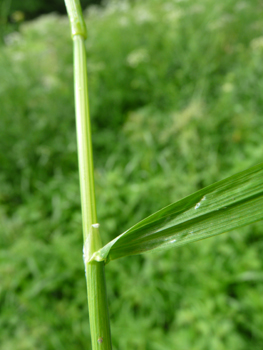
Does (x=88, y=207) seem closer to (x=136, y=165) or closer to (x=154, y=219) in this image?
(x=154, y=219)

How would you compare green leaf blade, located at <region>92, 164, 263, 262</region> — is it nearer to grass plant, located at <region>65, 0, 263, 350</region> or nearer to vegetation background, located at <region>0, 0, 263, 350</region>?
grass plant, located at <region>65, 0, 263, 350</region>

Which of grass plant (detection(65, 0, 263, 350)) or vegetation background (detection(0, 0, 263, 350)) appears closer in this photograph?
grass plant (detection(65, 0, 263, 350))

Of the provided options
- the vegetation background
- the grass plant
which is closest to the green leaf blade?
the grass plant

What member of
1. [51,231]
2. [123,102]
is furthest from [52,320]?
[123,102]

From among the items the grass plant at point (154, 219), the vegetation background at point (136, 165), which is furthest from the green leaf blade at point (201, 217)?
the vegetation background at point (136, 165)

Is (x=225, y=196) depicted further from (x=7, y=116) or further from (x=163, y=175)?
(x=7, y=116)

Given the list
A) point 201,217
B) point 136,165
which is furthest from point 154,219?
point 136,165

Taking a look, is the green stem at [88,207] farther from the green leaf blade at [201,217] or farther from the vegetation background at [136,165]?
the vegetation background at [136,165]
